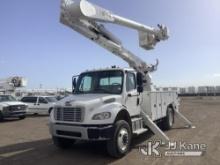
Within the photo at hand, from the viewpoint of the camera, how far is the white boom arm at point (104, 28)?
9789 mm

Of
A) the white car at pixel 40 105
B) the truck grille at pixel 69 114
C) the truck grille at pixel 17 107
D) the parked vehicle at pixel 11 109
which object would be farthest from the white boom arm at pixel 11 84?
the truck grille at pixel 69 114

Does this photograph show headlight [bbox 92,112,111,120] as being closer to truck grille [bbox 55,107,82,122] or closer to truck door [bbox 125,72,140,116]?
truck grille [bbox 55,107,82,122]

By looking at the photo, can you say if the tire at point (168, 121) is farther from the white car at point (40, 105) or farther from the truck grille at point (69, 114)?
the white car at point (40, 105)

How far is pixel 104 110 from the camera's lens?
25.2 feet

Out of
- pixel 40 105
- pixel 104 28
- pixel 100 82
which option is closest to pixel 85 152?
pixel 100 82

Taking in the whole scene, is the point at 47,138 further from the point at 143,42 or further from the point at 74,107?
the point at 143,42

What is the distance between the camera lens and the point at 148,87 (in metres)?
12.6

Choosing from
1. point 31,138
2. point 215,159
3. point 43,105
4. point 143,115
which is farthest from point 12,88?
point 215,159

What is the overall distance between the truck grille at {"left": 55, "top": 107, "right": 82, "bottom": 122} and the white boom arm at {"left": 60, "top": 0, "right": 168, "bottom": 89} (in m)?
3.61

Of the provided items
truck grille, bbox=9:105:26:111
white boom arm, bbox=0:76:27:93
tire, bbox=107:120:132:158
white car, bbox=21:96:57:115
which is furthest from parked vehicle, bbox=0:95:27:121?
white boom arm, bbox=0:76:27:93

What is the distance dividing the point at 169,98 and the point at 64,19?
6.49 meters

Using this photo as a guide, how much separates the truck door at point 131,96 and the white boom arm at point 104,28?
276cm

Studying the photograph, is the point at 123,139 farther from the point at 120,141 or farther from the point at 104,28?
the point at 104,28

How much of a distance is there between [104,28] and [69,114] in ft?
16.2
